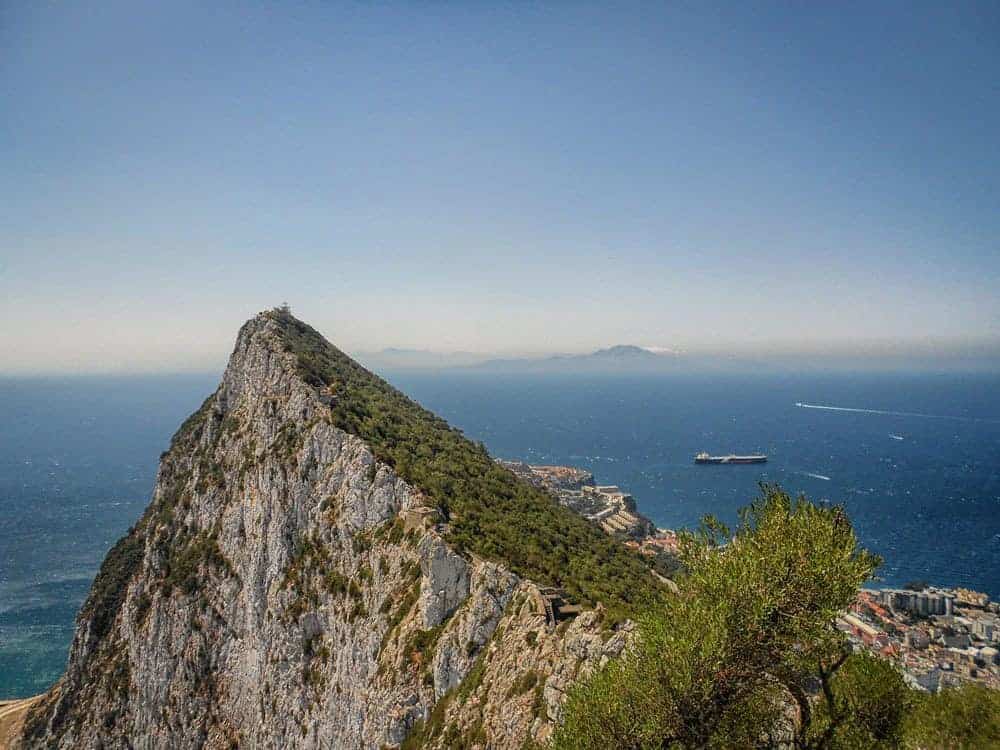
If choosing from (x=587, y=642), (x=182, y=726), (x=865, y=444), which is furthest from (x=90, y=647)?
(x=865, y=444)

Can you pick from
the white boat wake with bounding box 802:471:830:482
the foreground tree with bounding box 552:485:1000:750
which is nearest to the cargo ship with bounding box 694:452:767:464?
the white boat wake with bounding box 802:471:830:482

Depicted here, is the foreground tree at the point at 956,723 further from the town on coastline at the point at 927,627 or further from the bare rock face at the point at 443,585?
the town on coastline at the point at 927,627

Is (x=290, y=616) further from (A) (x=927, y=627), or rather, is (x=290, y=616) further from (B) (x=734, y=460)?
(B) (x=734, y=460)

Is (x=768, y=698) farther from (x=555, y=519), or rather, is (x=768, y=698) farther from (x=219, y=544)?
(x=219, y=544)

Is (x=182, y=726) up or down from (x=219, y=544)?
down

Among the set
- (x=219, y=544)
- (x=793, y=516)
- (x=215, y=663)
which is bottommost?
(x=215, y=663)

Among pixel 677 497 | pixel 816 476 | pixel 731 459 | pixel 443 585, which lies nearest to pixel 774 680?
pixel 443 585
